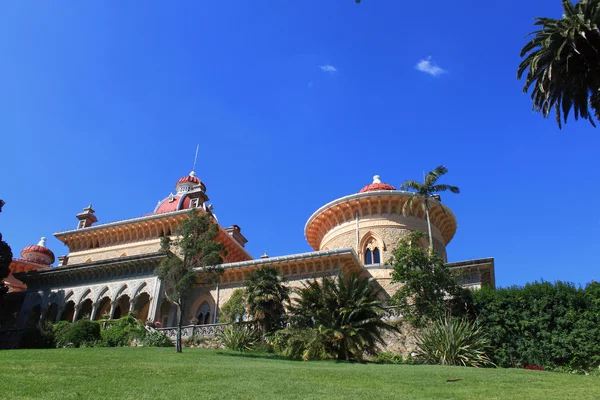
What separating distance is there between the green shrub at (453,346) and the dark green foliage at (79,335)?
1630 cm

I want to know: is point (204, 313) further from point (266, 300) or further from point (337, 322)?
point (337, 322)

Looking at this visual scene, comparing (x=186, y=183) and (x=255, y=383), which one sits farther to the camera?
(x=186, y=183)

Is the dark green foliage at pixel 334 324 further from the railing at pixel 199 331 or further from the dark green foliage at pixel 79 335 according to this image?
the dark green foliage at pixel 79 335

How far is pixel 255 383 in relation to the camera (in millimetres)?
9453

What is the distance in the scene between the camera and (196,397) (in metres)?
7.82

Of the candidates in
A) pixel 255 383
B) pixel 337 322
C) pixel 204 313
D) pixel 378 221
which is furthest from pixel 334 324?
pixel 378 221

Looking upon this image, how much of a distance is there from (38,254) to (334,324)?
4505cm

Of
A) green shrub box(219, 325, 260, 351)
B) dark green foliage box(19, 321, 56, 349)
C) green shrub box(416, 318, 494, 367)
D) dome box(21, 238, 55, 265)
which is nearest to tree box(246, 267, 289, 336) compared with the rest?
green shrub box(219, 325, 260, 351)

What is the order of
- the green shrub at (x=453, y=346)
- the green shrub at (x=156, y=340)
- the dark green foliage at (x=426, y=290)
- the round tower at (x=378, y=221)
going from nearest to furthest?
1. the green shrub at (x=453, y=346)
2. the dark green foliage at (x=426, y=290)
3. the green shrub at (x=156, y=340)
4. the round tower at (x=378, y=221)

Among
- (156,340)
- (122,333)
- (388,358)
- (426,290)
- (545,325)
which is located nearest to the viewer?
(545,325)

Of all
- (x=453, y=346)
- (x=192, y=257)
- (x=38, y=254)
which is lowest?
(x=453, y=346)

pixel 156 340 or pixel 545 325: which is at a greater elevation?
pixel 545 325

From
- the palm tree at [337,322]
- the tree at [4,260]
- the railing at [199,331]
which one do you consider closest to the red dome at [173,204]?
the tree at [4,260]

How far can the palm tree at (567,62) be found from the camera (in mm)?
16703
